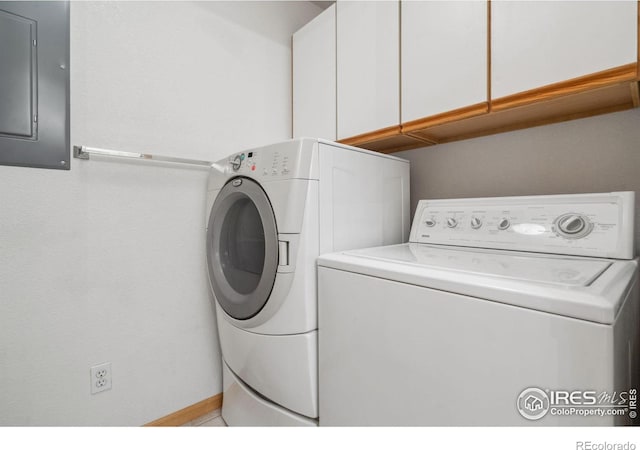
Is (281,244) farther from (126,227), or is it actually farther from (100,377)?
(100,377)

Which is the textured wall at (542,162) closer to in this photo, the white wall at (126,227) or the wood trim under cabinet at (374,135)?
the wood trim under cabinet at (374,135)

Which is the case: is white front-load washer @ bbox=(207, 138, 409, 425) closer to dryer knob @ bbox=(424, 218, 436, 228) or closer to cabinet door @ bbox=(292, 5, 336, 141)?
dryer knob @ bbox=(424, 218, 436, 228)

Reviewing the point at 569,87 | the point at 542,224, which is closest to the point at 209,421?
the point at 542,224

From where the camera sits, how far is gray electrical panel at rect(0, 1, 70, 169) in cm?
107

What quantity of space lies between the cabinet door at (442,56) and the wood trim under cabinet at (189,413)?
1698 mm

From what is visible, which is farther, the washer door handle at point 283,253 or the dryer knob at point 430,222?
the dryer knob at point 430,222

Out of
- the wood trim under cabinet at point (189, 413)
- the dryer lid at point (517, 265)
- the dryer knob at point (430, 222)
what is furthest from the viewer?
the wood trim under cabinet at point (189, 413)

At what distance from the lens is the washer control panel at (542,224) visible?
90 centimetres

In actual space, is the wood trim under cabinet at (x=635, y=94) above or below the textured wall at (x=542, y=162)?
above

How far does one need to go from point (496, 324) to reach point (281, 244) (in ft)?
2.24

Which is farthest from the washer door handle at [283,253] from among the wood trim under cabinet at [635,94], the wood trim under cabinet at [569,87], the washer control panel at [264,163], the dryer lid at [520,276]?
the wood trim under cabinet at [635,94]
